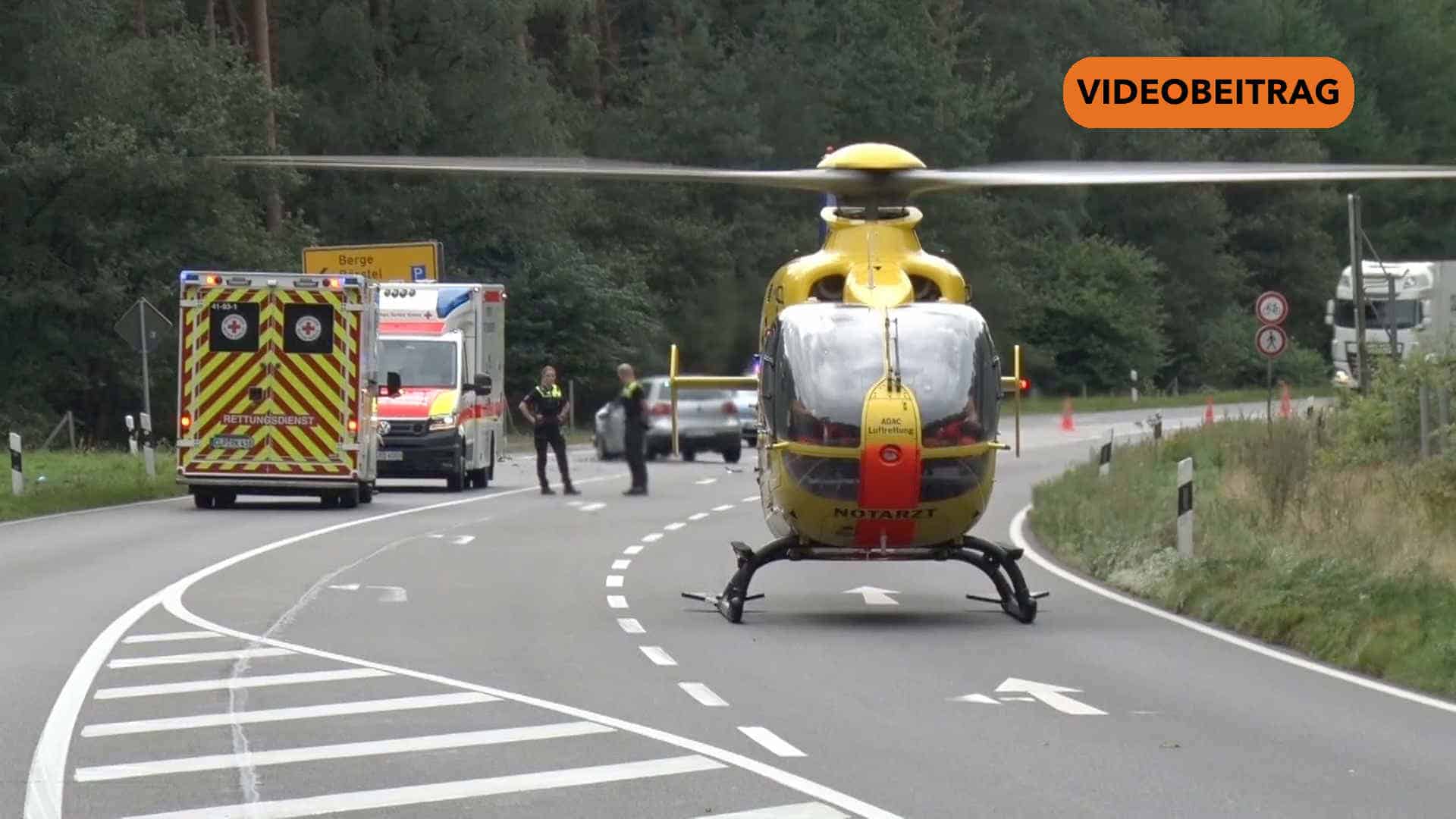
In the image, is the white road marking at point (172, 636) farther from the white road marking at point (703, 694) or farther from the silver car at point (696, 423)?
the silver car at point (696, 423)

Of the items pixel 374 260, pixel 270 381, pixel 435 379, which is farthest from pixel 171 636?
pixel 374 260

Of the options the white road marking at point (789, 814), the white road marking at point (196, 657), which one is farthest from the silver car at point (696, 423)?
the white road marking at point (789, 814)

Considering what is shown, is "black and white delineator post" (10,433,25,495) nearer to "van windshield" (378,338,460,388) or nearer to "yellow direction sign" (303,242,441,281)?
"van windshield" (378,338,460,388)

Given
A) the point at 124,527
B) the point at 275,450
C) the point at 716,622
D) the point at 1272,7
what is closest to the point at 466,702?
the point at 716,622

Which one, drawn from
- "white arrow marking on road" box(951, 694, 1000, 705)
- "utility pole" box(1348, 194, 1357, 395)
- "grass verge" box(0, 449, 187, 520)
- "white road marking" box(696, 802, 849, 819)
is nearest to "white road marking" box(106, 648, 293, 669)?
"white arrow marking on road" box(951, 694, 1000, 705)

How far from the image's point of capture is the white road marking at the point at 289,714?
11211 millimetres

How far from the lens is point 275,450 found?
95.9 feet

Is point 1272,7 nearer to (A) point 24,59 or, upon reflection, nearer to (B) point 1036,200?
(B) point 1036,200

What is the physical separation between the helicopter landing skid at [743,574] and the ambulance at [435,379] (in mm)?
17321

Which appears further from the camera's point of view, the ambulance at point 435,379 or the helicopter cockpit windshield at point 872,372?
the ambulance at point 435,379

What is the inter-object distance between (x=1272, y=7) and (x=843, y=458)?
8595 centimetres

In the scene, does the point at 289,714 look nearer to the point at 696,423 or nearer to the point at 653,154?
the point at 696,423

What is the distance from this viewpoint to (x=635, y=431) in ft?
106

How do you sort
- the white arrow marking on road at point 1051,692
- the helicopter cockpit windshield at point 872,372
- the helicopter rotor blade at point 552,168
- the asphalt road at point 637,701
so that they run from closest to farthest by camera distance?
the asphalt road at point 637,701, the white arrow marking on road at point 1051,692, the helicopter rotor blade at point 552,168, the helicopter cockpit windshield at point 872,372
